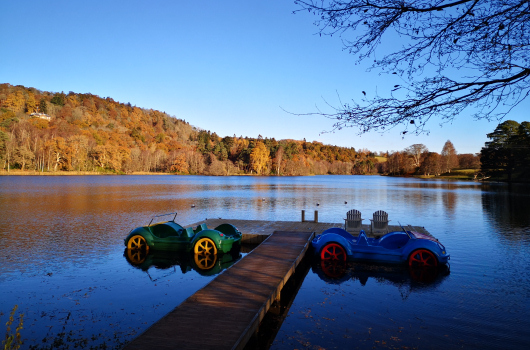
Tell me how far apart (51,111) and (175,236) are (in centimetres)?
15864

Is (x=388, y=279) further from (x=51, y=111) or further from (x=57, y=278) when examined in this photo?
(x=51, y=111)

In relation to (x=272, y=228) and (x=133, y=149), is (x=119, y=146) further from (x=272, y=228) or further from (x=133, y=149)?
(x=272, y=228)

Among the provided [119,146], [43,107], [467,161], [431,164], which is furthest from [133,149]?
[467,161]

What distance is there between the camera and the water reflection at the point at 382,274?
30.8 feet

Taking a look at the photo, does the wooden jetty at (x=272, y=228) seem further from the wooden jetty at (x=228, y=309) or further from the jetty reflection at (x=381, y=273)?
the wooden jetty at (x=228, y=309)

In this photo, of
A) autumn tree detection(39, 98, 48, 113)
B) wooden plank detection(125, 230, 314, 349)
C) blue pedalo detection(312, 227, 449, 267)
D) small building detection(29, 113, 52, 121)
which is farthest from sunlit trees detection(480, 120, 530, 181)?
autumn tree detection(39, 98, 48, 113)

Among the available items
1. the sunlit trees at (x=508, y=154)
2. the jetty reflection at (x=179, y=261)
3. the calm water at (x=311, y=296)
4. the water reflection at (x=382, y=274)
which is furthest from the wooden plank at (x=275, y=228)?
the sunlit trees at (x=508, y=154)

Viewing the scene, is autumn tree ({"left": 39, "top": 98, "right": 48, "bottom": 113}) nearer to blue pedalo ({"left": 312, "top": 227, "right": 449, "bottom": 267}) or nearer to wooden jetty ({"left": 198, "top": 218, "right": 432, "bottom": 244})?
wooden jetty ({"left": 198, "top": 218, "right": 432, "bottom": 244})

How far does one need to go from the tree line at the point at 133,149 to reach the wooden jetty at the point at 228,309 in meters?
97.1

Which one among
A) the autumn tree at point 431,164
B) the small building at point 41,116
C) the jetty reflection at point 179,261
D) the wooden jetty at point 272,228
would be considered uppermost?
the small building at point 41,116

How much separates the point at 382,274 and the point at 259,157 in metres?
128

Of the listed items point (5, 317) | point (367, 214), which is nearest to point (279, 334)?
point (5, 317)

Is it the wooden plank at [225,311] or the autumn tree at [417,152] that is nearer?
the wooden plank at [225,311]

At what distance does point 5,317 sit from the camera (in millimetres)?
6785
